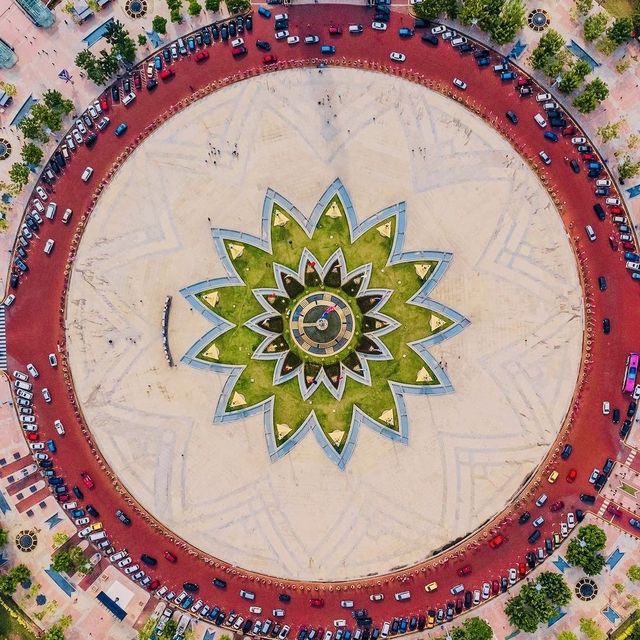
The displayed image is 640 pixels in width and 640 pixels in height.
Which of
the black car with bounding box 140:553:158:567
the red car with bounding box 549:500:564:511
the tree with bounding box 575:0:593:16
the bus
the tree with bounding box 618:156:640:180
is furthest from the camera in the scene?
the black car with bounding box 140:553:158:567

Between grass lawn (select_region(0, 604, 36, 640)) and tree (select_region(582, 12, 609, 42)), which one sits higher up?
tree (select_region(582, 12, 609, 42))

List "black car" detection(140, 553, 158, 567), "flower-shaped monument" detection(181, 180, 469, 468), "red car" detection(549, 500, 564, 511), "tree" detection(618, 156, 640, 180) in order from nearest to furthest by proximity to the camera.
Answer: "tree" detection(618, 156, 640, 180) → "red car" detection(549, 500, 564, 511) → "flower-shaped monument" detection(181, 180, 469, 468) → "black car" detection(140, 553, 158, 567)

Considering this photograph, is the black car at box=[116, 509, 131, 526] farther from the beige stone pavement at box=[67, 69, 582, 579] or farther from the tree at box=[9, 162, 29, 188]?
the tree at box=[9, 162, 29, 188]

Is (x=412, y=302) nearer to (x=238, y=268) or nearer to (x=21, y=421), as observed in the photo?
(x=238, y=268)

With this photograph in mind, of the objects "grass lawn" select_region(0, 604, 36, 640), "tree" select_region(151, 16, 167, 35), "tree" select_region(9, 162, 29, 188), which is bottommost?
"grass lawn" select_region(0, 604, 36, 640)

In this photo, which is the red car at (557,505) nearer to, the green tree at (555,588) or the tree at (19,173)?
the green tree at (555,588)

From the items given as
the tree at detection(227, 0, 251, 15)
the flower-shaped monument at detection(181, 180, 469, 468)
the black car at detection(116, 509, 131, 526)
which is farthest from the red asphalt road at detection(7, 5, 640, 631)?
the flower-shaped monument at detection(181, 180, 469, 468)

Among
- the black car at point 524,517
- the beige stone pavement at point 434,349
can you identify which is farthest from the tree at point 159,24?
the black car at point 524,517
